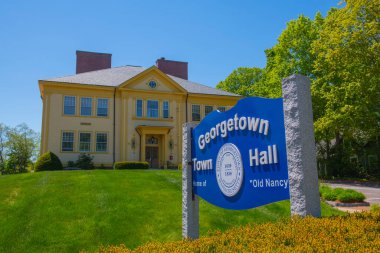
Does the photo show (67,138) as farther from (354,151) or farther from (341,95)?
(354,151)

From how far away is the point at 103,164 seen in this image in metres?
29.8

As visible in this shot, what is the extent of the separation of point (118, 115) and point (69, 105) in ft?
13.4

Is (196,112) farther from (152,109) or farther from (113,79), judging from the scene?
(113,79)

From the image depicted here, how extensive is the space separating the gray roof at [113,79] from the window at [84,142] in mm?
4524

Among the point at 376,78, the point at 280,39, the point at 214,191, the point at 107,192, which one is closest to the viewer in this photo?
the point at 214,191

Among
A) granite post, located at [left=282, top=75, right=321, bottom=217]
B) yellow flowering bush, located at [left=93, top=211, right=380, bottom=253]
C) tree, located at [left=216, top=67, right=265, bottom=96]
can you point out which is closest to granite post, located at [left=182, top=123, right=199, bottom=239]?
yellow flowering bush, located at [left=93, top=211, right=380, bottom=253]

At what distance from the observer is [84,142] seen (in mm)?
29703

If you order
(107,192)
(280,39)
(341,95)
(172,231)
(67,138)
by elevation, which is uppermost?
(280,39)

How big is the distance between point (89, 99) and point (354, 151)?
2611 cm

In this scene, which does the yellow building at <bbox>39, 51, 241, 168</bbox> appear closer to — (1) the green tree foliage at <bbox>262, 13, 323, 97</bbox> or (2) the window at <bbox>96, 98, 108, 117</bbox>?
(2) the window at <bbox>96, 98, 108, 117</bbox>

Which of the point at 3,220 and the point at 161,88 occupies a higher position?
the point at 161,88

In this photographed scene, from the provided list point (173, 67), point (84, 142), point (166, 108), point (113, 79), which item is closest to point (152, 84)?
point (166, 108)

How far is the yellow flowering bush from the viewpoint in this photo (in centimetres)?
324

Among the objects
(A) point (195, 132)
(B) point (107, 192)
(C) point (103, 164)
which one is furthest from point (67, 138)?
(A) point (195, 132)
